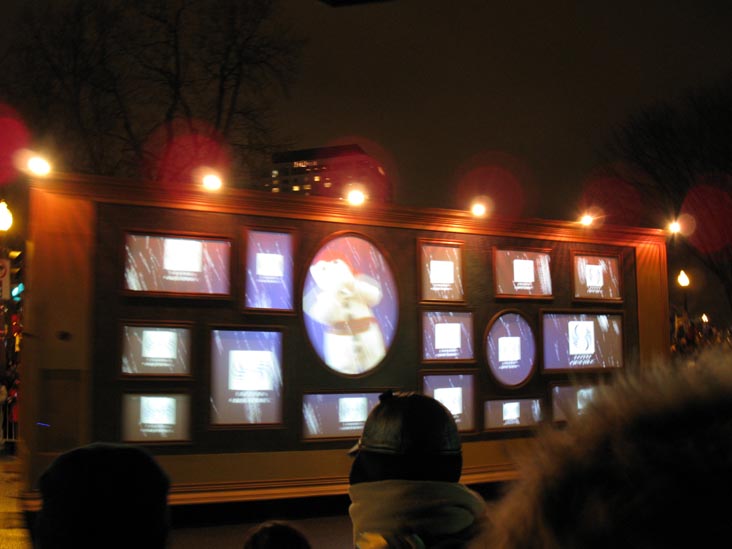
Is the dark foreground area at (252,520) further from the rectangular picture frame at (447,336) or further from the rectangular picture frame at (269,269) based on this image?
the rectangular picture frame at (269,269)

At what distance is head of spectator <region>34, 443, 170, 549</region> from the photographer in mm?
1851

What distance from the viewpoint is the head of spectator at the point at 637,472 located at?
27.2 inches

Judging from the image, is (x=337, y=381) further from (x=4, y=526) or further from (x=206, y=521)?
(x=4, y=526)

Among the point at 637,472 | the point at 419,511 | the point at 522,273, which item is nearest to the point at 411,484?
the point at 419,511

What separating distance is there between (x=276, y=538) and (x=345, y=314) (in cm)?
631

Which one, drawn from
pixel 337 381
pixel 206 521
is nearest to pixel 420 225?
pixel 337 381

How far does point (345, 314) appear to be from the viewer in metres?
9.46

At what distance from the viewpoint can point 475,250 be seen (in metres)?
10.3

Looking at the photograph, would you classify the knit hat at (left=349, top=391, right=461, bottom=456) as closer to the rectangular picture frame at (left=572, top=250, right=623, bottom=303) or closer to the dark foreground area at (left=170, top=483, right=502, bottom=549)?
the dark foreground area at (left=170, top=483, right=502, bottom=549)

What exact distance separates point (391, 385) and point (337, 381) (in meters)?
0.77

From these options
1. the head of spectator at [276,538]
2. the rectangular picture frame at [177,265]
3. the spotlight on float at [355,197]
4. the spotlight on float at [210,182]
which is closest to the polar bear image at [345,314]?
the spotlight on float at [355,197]

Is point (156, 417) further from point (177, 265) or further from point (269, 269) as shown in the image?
point (269, 269)

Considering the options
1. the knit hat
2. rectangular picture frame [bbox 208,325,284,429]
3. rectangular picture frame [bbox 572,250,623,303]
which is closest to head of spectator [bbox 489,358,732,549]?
the knit hat

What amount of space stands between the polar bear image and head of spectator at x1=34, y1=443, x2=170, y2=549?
7231 mm
